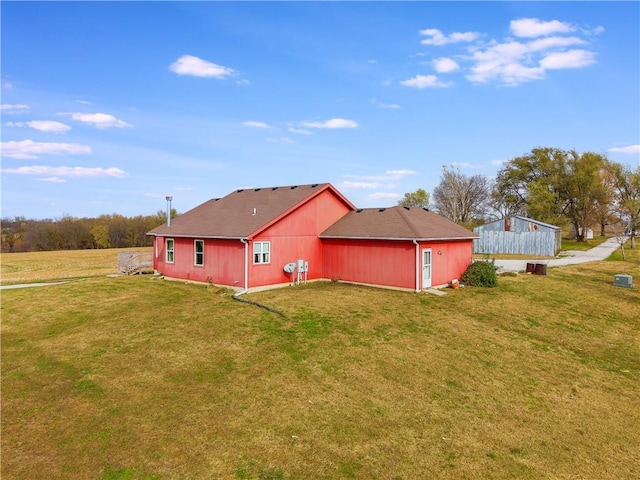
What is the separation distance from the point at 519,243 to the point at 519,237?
689mm

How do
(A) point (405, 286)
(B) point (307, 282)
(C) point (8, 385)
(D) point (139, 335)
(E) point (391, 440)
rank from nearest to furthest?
1. (E) point (391, 440)
2. (C) point (8, 385)
3. (D) point (139, 335)
4. (A) point (405, 286)
5. (B) point (307, 282)

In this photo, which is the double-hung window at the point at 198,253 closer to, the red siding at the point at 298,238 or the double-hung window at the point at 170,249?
the double-hung window at the point at 170,249

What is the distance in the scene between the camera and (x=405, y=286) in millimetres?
19922

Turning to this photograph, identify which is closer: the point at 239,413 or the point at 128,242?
the point at 239,413

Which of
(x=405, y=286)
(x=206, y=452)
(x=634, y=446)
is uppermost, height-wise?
(x=405, y=286)

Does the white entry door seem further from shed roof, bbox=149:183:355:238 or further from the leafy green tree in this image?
the leafy green tree

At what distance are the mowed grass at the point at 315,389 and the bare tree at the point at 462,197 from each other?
47.5 m

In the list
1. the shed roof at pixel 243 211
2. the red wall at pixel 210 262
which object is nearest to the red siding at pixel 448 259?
the shed roof at pixel 243 211

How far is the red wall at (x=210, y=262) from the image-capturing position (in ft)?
64.1

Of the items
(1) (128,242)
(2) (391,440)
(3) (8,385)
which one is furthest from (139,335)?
(1) (128,242)

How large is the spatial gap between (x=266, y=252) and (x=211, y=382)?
35.4 feet

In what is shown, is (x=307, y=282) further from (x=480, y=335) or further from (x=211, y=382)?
(x=211, y=382)

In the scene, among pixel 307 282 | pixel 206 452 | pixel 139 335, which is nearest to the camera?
pixel 206 452

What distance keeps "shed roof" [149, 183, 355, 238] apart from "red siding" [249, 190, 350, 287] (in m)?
0.46
